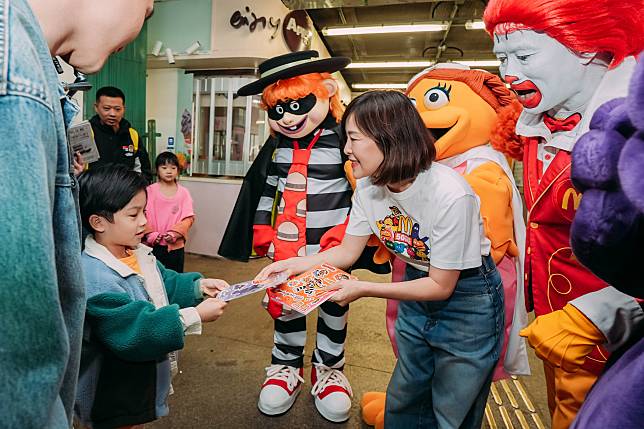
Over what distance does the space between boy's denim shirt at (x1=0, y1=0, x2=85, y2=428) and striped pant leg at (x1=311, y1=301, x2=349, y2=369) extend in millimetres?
1770

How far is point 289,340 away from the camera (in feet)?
7.41

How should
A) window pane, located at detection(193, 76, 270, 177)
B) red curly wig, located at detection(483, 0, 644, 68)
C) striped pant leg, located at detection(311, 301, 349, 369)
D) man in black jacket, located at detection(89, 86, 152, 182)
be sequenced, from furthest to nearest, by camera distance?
1. window pane, located at detection(193, 76, 270, 177)
2. man in black jacket, located at detection(89, 86, 152, 182)
3. striped pant leg, located at detection(311, 301, 349, 369)
4. red curly wig, located at detection(483, 0, 644, 68)

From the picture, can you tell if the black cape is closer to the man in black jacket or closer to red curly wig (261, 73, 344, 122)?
red curly wig (261, 73, 344, 122)

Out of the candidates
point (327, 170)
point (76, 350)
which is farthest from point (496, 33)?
point (76, 350)

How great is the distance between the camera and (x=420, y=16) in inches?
247

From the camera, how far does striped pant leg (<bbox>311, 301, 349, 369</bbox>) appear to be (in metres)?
2.22

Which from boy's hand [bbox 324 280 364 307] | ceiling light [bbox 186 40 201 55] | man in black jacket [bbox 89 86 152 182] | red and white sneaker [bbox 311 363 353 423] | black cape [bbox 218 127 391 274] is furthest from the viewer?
ceiling light [bbox 186 40 201 55]

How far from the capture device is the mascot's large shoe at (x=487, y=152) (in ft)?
5.42

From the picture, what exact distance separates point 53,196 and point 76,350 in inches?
11.2

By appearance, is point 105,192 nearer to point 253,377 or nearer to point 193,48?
point 253,377

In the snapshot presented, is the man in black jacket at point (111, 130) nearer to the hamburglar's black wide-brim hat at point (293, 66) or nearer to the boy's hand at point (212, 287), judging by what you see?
the hamburglar's black wide-brim hat at point (293, 66)

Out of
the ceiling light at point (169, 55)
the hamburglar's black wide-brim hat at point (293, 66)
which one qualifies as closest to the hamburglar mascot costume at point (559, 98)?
Answer: the hamburglar's black wide-brim hat at point (293, 66)

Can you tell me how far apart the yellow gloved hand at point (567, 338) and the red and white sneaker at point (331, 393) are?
133 centimetres

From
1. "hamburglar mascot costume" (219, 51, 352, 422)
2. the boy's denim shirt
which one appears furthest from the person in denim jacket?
"hamburglar mascot costume" (219, 51, 352, 422)
